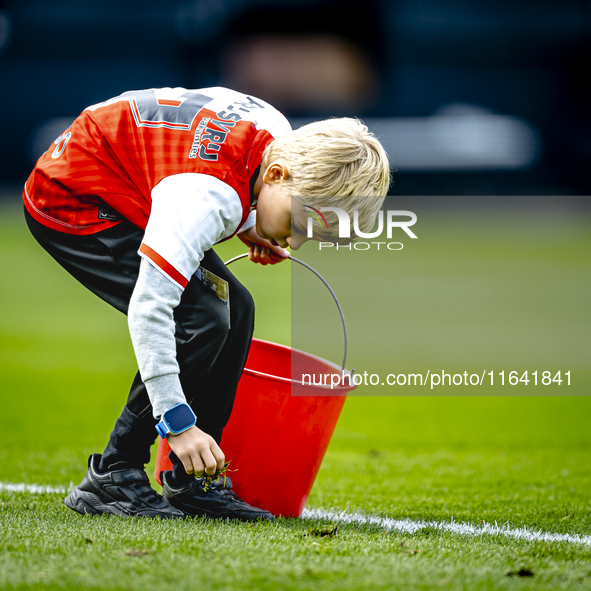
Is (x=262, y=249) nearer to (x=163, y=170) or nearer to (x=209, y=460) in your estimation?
(x=163, y=170)

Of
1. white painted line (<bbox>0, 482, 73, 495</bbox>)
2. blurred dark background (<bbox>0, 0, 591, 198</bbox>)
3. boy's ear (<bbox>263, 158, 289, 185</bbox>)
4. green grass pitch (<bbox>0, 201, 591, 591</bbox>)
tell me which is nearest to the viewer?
green grass pitch (<bbox>0, 201, 591, 591</bbox>)

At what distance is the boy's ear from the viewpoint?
5.41 ft

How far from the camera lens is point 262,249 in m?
2.09

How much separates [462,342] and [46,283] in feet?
14.7

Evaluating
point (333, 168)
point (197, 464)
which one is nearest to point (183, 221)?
point (333, 168)

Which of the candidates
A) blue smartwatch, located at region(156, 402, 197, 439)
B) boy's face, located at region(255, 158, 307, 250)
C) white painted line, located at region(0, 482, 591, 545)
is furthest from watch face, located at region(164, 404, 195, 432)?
white painted line, located at region(0, 482, 591, 545)

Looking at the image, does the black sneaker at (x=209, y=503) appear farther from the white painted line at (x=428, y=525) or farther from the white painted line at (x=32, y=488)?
the white painted line at (x=32, y=488)

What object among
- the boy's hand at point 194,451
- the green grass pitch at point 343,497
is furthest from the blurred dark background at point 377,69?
the boy's hand at point 194,451

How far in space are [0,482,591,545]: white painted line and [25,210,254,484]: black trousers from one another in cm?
43

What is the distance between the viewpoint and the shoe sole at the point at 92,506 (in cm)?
168

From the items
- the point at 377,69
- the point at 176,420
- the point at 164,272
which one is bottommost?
the point at 377,69

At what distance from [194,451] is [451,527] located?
0.76 m

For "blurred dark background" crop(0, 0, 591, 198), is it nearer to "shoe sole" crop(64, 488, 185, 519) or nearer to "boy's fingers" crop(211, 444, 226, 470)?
"shoe sole" crop(64, 488, 185, 519)

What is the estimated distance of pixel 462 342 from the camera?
17.1ft
